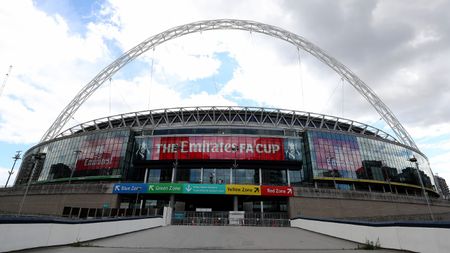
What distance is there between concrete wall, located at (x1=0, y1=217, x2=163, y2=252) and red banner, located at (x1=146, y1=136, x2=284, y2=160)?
4129 cm

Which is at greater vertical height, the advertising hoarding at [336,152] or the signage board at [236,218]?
the advertising hoarding at [336,152]

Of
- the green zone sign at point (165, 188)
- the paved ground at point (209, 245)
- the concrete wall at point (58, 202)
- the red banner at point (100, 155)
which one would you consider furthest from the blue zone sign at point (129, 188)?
the paved ground at point (209, 245)

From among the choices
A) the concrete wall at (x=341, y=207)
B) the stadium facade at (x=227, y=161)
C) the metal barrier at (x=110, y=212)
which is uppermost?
the stadium facade at (x=227, y=161)

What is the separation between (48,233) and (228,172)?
49.0m

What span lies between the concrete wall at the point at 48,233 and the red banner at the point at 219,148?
41.3 meters

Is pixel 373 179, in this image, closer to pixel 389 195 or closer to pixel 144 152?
pixel 389 195

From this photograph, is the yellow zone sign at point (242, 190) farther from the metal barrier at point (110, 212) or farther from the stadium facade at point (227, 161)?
the metal barrier at point (110, 212)

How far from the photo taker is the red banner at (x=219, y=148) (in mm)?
55781

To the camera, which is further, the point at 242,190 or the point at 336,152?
the point at 336,152

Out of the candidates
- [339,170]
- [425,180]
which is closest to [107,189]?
[339,170]

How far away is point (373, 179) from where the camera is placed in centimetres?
5850

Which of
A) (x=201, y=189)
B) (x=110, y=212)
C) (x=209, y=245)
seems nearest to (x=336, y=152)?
(x=201, y=189)

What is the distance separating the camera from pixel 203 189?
4378 cm

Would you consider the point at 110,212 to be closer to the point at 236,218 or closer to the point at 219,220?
the point at 219,220
